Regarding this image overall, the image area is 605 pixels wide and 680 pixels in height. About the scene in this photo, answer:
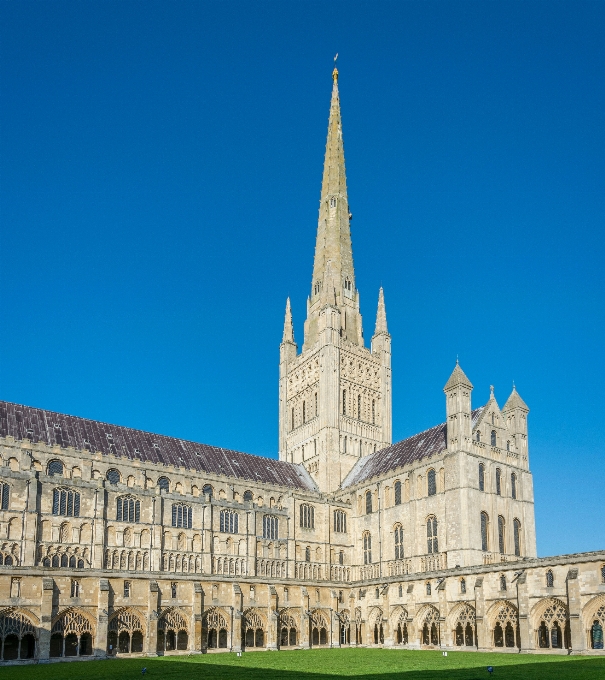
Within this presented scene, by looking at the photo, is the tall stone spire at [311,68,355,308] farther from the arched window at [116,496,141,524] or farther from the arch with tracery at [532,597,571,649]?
the arch with tracery at [532,597,571,649]

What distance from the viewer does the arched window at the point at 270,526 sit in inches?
3170

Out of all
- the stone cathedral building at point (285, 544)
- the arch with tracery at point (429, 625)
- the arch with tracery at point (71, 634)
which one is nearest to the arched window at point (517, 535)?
the stone cathedral building at point (285, 544)

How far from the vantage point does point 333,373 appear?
9700 cm

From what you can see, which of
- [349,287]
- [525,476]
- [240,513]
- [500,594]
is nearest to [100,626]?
[240,513]

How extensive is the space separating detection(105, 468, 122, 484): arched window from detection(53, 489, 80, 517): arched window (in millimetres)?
4811

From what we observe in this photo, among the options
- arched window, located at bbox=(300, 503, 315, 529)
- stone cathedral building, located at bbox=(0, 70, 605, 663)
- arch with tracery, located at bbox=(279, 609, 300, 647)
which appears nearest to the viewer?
stone cathedral building, located at bbox=(0, 70, 605, 663)

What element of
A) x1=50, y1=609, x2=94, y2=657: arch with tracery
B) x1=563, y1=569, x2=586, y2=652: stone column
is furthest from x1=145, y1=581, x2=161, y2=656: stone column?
x1=563, y1=569, x2=586, y2=652: stone column

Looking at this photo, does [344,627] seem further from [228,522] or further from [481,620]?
[481,620]

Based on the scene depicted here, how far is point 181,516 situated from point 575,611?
38.0 m

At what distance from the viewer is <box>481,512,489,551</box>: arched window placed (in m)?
72.4

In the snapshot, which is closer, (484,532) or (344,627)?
(484,532)

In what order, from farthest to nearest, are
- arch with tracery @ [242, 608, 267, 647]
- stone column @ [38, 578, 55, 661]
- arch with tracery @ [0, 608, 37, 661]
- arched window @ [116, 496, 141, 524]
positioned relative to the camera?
arch with tracery @ [242, 608, 267, 647] → arched window @ [116, 496, 141, 524] → stone column @ [38, 578, 55, 661] → arch with tracery @ [0, 608, 37, 661]

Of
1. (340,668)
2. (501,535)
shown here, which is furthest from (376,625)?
(340,668)

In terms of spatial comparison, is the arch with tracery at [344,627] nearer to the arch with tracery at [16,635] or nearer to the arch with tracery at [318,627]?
the arch with tracery at [318,627]
